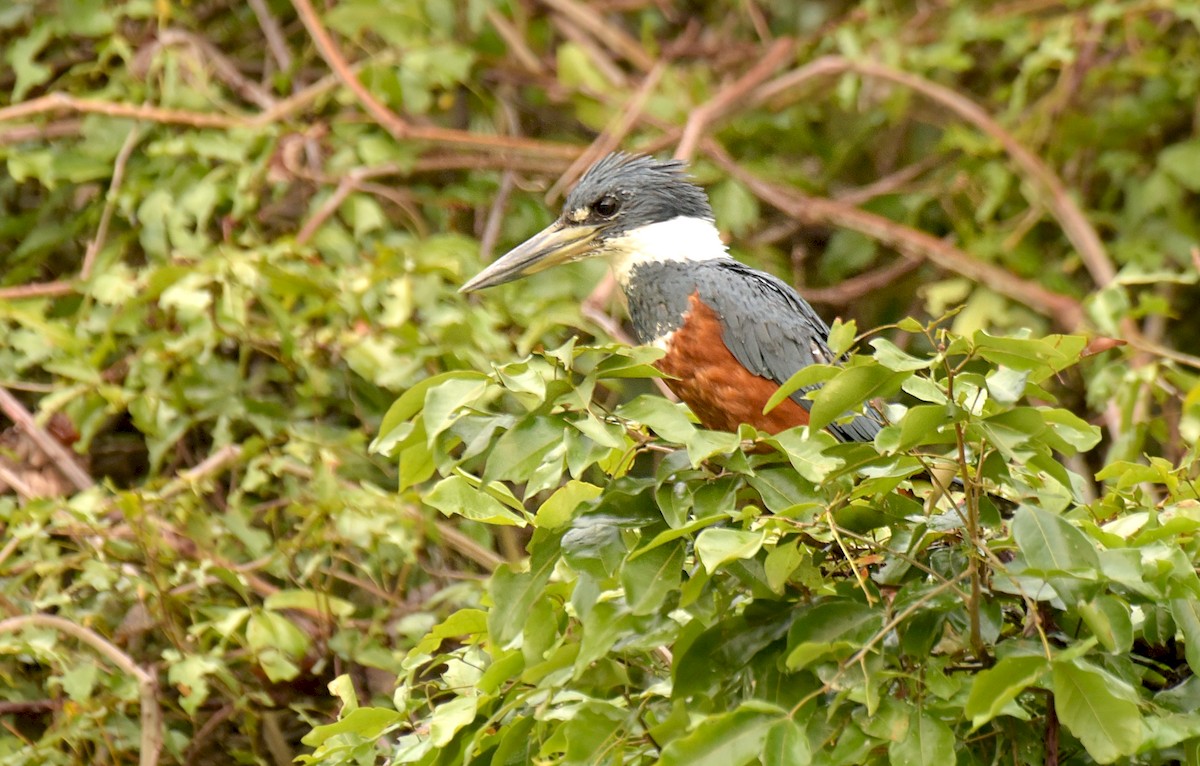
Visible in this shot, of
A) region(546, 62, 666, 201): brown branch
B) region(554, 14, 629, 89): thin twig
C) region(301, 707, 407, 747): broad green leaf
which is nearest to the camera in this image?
region(301, 707, 407, 747): broad green leaf

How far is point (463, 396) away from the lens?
4.53 feet

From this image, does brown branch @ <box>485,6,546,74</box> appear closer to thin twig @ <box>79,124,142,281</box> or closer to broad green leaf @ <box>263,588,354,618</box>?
thin twig @ <box>79,124,142,281</box>

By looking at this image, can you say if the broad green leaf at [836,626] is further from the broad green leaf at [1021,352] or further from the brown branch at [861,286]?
the brown branch at [861,286]

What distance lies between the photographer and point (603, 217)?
2773mm

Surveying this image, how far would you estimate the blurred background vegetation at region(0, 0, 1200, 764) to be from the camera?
2676 mm

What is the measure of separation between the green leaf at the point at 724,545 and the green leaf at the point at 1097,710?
294 mm

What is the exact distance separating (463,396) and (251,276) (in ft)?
5.50

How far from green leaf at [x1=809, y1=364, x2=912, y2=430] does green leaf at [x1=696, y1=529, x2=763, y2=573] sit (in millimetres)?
126

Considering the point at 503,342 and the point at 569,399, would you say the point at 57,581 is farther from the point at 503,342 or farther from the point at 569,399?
the point at 569,399

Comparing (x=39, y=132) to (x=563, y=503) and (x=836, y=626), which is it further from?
(x=836, y=626)

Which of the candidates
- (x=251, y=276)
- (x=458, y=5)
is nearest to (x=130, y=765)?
(x=251, y=276)

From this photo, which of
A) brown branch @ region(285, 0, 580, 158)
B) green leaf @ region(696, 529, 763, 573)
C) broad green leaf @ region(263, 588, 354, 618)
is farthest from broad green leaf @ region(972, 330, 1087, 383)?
brown branch @ region(285, 0, 580, 158)

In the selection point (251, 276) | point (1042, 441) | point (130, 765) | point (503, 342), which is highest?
point (1042, 441)

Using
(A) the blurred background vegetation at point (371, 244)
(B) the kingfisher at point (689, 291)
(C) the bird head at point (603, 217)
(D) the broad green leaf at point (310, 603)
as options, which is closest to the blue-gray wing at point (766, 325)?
(B) the kingfisher at point (689, 291)
